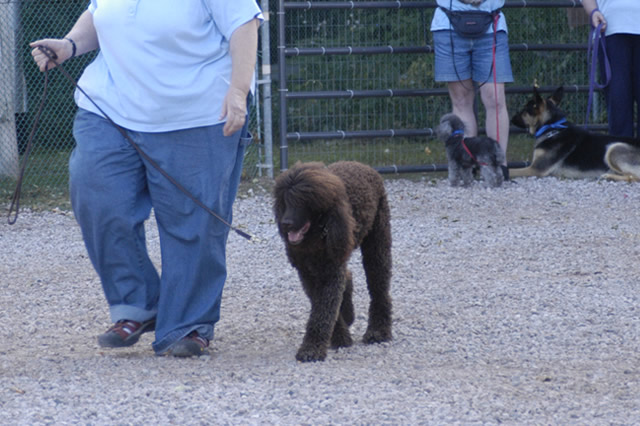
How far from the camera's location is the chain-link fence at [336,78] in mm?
10266

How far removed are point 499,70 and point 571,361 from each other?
5.97m

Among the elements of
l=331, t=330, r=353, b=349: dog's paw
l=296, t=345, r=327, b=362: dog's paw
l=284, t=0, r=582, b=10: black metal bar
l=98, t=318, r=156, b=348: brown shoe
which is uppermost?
l=284, t=0, r=582, b=10: black metal bar

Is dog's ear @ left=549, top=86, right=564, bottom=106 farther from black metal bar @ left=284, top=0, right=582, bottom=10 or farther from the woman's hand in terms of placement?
the woman's hand

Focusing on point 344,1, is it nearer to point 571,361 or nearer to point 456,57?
point 456,57

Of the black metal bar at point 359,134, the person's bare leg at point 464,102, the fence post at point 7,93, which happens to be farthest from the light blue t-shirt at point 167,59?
the fence post at point 7,93

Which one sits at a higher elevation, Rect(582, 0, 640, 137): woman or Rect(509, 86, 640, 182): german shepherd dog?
Rect(582, 0, 640, 137): woman

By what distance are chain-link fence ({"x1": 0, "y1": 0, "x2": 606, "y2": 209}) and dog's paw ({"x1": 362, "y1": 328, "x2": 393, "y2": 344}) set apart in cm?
597

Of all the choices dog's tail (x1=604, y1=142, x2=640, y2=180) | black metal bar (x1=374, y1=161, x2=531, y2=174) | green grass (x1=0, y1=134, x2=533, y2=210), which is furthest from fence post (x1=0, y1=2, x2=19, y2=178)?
dog's tail (x1=604, y1=142, x2=640, y2=180)

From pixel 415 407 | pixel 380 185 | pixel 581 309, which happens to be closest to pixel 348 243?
pixel 380 185

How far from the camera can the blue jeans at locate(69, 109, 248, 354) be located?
13.2 ft

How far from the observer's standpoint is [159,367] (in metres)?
3.98

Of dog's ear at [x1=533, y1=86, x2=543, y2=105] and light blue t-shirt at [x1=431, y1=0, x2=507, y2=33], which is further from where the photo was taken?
dog's ear at [x1=533, y1=86, x2=543, y2=105]

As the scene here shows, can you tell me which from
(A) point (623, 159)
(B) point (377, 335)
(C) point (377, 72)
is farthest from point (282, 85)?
(B) point (377, 335)

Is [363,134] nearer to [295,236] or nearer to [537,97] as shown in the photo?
[537,97]
